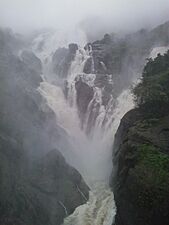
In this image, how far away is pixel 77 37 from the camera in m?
105

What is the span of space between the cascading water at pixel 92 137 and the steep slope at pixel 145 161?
2.31m

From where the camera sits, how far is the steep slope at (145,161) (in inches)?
1206

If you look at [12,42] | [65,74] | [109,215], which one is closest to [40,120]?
[109,215]

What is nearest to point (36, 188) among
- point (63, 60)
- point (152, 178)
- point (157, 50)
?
point (152, 178)

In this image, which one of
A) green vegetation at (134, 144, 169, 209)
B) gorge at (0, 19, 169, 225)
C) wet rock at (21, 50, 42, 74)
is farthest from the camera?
wet rock at (21, 50, 42, 74)

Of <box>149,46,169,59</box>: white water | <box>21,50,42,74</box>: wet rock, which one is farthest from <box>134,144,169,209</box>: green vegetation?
<box>21,50,42,74</box>: wet rock

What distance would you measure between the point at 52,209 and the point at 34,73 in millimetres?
34483

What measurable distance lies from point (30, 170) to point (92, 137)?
17902 mm

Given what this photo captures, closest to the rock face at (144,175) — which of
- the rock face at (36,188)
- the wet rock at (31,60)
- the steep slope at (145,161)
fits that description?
the steep slope at (145,161)

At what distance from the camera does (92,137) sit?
56.3m

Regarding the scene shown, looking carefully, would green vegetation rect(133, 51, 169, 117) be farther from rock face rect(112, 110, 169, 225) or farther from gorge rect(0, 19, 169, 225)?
rock face rect(112, 110, 169, 225)

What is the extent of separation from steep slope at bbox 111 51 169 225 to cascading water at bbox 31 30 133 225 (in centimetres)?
231

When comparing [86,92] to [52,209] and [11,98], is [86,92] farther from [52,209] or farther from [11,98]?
[52,209]

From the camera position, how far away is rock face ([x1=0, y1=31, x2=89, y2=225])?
35219 mm
